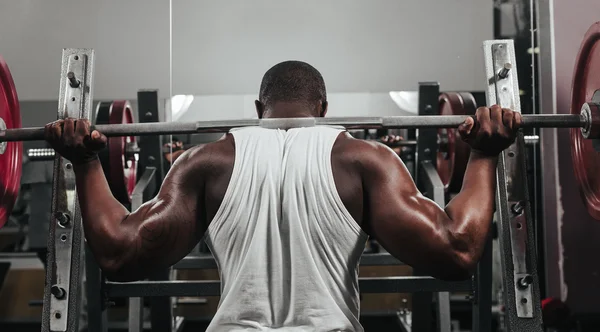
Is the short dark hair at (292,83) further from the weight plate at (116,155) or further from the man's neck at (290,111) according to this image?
the weight plate at (116,155)

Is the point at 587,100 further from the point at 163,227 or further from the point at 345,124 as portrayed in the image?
the point at 163,227

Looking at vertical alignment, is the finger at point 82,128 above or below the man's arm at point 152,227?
above

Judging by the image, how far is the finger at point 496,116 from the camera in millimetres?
1519

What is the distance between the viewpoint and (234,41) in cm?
324

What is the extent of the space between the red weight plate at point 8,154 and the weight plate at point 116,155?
49 centimetres

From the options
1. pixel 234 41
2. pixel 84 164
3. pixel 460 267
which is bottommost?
pixel 460 267

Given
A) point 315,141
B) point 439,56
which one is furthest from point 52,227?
point 439,56

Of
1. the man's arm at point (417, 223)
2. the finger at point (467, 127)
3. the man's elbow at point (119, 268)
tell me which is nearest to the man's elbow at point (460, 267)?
the man's arm at point (417, 223)

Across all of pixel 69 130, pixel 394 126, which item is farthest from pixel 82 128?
pixel 394 126

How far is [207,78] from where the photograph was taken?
3266mm

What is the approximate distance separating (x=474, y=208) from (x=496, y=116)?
10.5 inches

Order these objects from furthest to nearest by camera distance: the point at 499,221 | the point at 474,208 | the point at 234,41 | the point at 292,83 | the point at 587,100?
the point at 234,41
the point at 587,100
the point at 499,221
the point at 292,83
the point at 474,208

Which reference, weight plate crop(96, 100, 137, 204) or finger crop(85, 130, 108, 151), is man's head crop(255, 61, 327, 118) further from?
weight plate crop(96, 100, 137, 204)

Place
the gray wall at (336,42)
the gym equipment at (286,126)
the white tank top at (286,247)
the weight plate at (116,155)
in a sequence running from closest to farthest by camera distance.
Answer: the white tank top at (286,247)
the gym equipment at (286,126)
the weight plate at (116,155)
the gray wall at (336,42)
